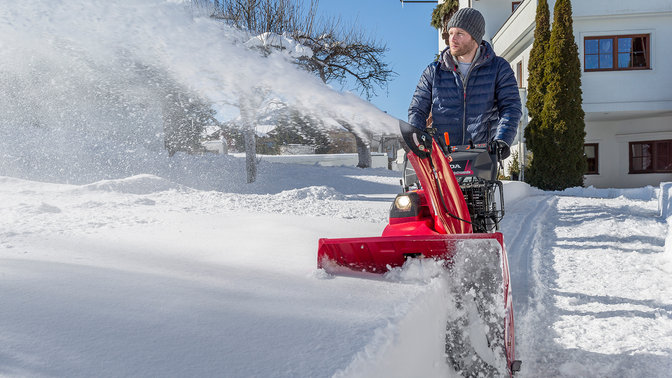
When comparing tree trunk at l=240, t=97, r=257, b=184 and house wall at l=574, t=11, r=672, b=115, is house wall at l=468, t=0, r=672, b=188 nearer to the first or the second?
house wall at l=574, t=11, r=672, b=115

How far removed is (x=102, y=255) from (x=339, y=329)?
5.74 ft

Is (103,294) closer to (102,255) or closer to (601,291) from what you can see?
(102,255)

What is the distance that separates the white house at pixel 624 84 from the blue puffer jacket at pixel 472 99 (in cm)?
1394

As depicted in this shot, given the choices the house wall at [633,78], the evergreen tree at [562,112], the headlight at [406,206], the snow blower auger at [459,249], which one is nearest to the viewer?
the snow blower auger at [459,249]

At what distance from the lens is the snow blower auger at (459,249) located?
209 cm

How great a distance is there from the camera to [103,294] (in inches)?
68.6

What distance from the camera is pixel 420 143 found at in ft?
7.57

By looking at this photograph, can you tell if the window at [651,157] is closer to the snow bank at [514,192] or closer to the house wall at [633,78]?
the house wall at [633,78]

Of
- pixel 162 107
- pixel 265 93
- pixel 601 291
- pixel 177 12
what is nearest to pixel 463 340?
pixel 601 291

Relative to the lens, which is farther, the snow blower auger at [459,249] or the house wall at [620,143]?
the house wall at [620,143]

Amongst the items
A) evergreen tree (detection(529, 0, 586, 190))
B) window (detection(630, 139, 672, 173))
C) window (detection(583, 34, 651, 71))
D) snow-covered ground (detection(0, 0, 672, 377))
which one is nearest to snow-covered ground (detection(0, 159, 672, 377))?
snow-covered ground (detection(0, 0, 672, 377))

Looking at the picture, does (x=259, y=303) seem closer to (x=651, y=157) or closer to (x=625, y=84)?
(x=625, y=84)

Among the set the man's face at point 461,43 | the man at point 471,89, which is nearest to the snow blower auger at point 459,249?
the man at point 471,89

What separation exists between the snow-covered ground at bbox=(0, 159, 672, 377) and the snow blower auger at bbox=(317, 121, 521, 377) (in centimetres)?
13
